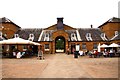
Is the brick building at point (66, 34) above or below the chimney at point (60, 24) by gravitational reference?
below

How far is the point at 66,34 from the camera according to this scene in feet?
179

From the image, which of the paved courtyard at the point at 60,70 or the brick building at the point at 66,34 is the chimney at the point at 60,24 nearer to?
the brick building at the point at 66,34

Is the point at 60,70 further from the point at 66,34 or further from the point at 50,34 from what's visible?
the point at 50,34

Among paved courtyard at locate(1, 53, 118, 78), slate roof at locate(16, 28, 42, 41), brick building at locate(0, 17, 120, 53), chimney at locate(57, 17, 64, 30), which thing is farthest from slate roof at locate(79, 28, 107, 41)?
paved courtyard at locate(1, 53, 118, 78)

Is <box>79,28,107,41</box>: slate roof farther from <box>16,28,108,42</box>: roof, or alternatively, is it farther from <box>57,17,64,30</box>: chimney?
<box>57,17,64,30</box>: chimney

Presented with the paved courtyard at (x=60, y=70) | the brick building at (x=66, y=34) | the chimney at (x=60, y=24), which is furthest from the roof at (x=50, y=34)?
the paved courtyard at (x=60, y=70)

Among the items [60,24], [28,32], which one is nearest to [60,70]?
[60,24]

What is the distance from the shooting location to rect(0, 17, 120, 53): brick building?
178ft

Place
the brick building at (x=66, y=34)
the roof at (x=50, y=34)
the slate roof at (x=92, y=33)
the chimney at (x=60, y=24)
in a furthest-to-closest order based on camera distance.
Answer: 1. the chimney at (x=60, y=24)
2. the slate roof at (x=92, y=33)
3. the roof at (x=50, y=34)
4. the brick building at (x=66, y=34)

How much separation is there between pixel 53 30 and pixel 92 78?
46723 millimetres

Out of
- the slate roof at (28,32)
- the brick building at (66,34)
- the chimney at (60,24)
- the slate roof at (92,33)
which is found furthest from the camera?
the chimney at (60,24)

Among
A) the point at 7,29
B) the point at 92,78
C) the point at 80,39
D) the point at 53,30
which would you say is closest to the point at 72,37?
the point at 80,39

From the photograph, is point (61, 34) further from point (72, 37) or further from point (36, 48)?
point (36, 48)

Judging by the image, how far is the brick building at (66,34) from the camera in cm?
5438
